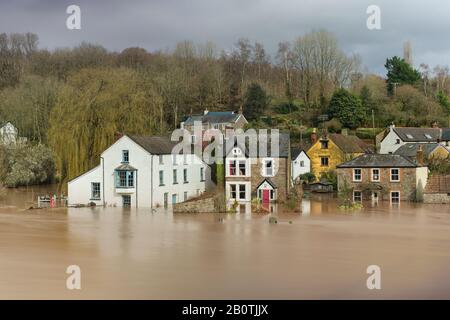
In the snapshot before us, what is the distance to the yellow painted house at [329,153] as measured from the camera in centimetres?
5353

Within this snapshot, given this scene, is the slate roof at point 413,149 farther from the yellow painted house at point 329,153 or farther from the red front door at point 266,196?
the red front door at point 266,196

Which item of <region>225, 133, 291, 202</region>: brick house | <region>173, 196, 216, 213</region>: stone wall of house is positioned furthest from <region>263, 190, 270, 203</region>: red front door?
<region>173, 196, 216, 213</region>: stone wall of house

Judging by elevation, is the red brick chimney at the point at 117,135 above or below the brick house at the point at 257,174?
above

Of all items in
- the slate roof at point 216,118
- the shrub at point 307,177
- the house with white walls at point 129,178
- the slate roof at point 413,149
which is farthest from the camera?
the slate roof at point 216,118

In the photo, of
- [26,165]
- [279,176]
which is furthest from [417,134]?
[26,165]

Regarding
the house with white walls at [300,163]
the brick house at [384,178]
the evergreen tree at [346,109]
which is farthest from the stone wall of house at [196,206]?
the evergreen tree at [346,109]

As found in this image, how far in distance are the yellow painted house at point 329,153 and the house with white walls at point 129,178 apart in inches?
656

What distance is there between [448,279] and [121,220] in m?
18.8

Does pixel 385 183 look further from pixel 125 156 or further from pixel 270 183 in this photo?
pixel 125 156

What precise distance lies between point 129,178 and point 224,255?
59.6ft

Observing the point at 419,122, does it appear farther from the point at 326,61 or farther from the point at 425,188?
the point at 425,188

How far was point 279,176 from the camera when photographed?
138ft

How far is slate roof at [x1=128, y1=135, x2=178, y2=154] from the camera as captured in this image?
132 feet
